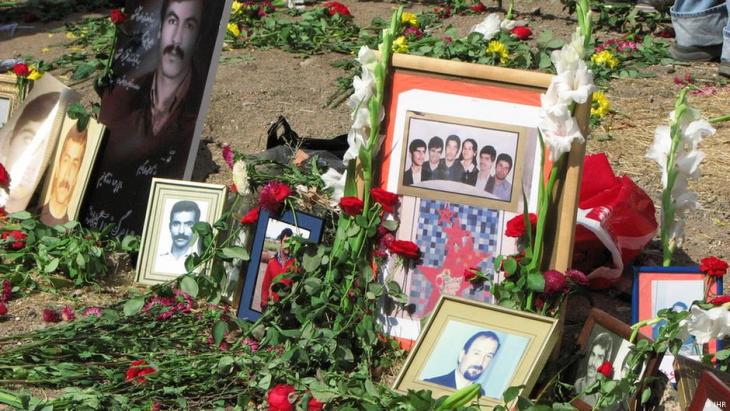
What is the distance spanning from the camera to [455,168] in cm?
299

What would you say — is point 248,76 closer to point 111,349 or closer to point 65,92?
point 65,92

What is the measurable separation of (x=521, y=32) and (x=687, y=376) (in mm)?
3424

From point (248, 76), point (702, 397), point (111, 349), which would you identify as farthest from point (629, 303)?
point (248, 76)

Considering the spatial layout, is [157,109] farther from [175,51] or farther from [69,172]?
[69,172]

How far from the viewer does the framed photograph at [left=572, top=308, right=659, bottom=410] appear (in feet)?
8.59

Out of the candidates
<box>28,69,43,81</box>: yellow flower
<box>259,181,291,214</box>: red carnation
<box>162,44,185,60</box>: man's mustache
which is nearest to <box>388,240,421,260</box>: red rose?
<box>259,181,291,214</box>: red carnation

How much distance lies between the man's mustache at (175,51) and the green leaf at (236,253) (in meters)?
1.08

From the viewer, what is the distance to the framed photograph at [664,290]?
289 cm

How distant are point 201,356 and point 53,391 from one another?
42cm

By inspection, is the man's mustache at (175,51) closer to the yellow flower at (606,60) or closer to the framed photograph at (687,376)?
the framed photograph at (687,376)

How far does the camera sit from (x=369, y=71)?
3.00 m

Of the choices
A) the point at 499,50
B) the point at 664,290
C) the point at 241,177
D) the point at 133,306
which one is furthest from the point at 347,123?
the point at 664,290

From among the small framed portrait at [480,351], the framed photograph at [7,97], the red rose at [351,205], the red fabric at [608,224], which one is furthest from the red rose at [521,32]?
the small framed portrait at [480,351]

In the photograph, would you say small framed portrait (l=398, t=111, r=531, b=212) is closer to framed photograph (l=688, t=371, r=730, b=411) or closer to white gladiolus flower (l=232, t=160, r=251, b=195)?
white gladiolus flower (l=232, t=160, r=251, b=195)
